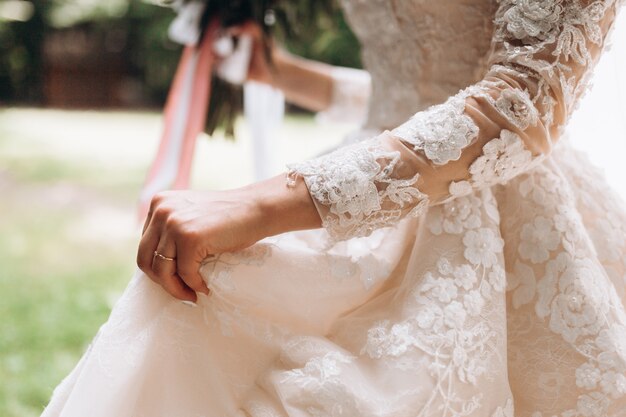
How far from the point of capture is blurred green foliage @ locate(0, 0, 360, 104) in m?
8.61

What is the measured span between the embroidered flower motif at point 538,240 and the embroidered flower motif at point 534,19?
0.24 metres

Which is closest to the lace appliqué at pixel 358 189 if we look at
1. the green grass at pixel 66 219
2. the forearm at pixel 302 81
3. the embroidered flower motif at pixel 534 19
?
the embroidered flower motif at pixel 534 19

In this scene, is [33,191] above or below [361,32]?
below

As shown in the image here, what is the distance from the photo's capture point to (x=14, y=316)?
8.73ft

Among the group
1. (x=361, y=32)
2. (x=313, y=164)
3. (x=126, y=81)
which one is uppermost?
(x=361, y=32)

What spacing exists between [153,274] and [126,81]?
30.0ft

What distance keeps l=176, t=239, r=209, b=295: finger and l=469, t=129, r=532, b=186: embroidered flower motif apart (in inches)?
13.1

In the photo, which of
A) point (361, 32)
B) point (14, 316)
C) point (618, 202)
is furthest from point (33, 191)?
point (618, 202)

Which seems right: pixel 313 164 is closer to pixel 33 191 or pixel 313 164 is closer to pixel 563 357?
pixel 563 357

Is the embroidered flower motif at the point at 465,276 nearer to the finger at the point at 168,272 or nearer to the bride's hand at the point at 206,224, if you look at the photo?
the bride's hand at the point at 206,224

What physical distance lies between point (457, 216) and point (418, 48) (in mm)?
293

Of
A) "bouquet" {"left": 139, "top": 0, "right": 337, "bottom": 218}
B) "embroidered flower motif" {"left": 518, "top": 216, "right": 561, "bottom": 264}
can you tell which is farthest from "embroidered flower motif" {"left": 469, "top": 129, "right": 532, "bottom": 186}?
"bouquet" {"left": 139, "top": 0, "right": 337, "bottom": 218}

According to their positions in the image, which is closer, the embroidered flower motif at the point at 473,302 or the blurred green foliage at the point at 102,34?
the embroidered flower motif at the point at 473,302

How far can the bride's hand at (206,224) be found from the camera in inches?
30.3
